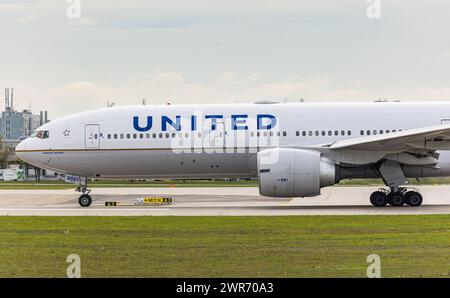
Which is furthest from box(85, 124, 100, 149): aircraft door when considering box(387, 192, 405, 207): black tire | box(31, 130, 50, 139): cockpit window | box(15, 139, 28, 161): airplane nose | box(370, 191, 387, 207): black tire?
box(387, 192, 405, 207): black tire

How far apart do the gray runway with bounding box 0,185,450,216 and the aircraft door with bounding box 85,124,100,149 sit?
2349mm

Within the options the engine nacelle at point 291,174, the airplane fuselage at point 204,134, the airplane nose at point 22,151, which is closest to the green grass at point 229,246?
the engine nacelle at point 291,174

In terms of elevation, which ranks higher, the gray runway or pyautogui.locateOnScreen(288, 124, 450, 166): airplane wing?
pyautogui.locateOnScreen(288, 124, 450, 166): airplane wing

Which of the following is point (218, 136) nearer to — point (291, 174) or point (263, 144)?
point (263, 144)

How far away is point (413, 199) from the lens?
1039 inches

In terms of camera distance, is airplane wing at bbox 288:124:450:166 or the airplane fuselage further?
the airplane fuselage

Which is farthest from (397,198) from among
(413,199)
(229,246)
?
(229,246)

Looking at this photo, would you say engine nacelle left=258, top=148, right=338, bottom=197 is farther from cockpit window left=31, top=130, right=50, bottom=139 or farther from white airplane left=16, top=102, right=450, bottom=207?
cockpit window left=31, top=130, right=50, bottom=139

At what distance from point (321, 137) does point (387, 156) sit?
2.67 meters

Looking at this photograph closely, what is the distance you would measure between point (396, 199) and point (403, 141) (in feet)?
7.29

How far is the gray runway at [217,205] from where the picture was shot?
2464 cm

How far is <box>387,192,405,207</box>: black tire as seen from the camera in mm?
26438

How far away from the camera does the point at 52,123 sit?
3038 centimetres
